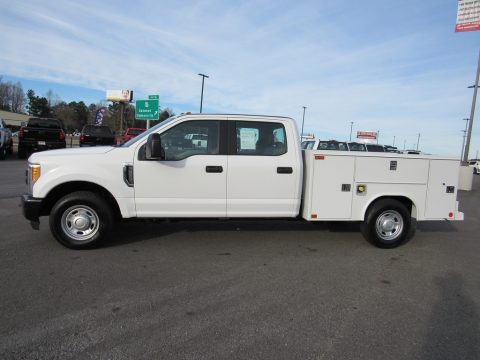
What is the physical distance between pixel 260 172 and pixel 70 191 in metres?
2.75

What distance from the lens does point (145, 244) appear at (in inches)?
225

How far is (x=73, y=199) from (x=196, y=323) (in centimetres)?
283

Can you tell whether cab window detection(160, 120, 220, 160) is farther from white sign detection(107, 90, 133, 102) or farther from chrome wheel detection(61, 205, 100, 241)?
white sign detection(107, 90, 133, 102)

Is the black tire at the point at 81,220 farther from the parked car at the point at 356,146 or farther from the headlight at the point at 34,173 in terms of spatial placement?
the parked car at the point at 356,146

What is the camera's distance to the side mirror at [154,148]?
4984 millimetres

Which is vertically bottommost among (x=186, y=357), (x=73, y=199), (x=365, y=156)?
(x=186, y=357)

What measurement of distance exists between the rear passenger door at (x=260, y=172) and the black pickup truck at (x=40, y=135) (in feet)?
49.0

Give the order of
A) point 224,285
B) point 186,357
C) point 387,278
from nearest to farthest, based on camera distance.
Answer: point 186,357 < point 224,285 < point 387,278

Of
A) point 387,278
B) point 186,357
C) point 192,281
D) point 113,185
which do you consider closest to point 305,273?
point 387,278

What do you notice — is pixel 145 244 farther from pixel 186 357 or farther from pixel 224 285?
pixel 186 357

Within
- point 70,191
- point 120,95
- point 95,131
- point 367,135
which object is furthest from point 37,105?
point 70,191

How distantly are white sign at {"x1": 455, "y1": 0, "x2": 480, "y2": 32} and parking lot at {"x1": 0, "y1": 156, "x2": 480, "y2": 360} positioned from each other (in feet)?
53.3

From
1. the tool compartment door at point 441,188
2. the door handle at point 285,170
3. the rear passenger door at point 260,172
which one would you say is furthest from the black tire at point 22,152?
the tool compartment door at point 441,188

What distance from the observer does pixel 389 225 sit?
6047 mm
